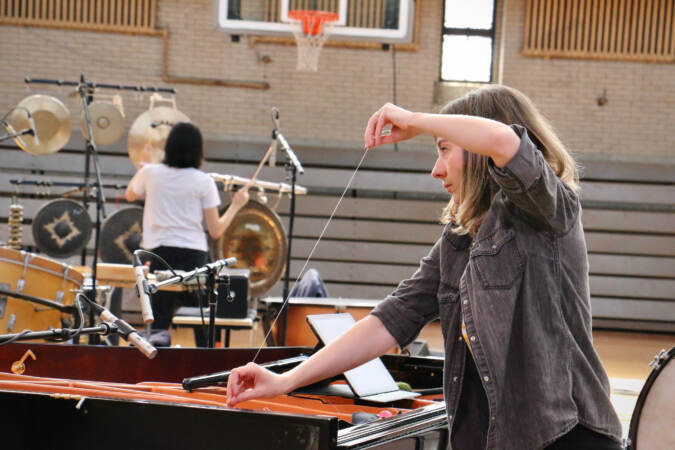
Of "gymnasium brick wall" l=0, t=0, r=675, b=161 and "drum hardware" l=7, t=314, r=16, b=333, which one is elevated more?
"gymnasium brick wall" l=0, t=0, r=675, b=161

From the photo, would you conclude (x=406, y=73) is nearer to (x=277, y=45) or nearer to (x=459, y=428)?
(x=277, y=45)

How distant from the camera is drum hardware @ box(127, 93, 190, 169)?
7715 millimetres

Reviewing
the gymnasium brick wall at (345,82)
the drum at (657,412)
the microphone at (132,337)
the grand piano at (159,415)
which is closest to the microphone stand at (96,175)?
the gymnasium brick wall at (345,82)

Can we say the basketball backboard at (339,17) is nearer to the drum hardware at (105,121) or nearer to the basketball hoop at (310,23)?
the basketball hoop at (310,23)

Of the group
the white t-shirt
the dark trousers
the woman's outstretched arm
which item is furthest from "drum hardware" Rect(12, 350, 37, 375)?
the white t-shirt

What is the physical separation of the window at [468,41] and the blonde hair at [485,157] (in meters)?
7.79

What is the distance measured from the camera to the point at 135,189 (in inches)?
180

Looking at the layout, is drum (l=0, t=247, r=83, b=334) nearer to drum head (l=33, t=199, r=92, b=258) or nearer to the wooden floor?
the wooden floor

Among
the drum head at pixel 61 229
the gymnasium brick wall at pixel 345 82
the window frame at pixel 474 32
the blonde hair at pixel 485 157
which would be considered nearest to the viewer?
the blonde hair at pixel 485 157

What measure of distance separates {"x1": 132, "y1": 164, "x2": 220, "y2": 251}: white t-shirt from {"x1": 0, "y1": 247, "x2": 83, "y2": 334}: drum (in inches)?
28.3

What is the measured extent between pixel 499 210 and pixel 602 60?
27.1ft

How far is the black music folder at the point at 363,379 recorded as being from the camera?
7.23 feet

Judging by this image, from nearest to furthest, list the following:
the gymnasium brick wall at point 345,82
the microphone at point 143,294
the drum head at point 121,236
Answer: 1. the microphone at point 143,294
2. the drum head at point 121,236
3. the gymnasium brick wall at point 345,82

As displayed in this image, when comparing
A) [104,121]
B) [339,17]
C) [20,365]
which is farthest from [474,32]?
[20,365]
